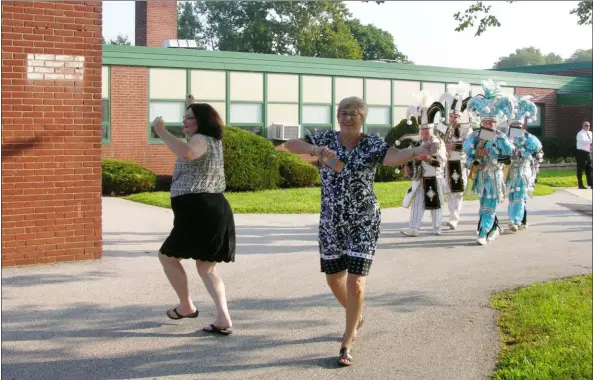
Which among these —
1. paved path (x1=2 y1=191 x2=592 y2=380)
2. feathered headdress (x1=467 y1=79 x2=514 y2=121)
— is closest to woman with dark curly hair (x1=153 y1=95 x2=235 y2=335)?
paved path (x1=2 y1=191 x2=592 y2=380)

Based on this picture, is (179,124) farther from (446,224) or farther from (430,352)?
(430,352)

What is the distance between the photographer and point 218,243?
6160mm

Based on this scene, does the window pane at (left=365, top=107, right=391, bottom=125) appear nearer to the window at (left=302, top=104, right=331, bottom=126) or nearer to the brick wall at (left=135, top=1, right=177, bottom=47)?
the window at (left=302, top=104, right=331, bottom=126)

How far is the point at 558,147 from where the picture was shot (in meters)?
24.4

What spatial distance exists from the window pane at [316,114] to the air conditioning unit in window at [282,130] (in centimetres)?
96

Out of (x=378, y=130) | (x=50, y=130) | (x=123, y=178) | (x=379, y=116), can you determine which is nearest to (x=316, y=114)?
(x=379, y=116)

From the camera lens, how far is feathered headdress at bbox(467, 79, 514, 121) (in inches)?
437

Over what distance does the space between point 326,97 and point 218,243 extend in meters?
19.2

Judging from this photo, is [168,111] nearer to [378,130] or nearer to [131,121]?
[131,121]

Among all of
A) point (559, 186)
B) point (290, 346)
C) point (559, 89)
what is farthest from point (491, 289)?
point (559, 89)

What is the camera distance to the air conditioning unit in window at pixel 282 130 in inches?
923

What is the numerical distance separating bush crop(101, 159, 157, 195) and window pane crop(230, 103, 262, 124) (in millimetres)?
4492

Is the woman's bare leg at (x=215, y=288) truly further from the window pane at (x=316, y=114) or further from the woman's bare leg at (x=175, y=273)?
the window pane at (x=316, y=114)

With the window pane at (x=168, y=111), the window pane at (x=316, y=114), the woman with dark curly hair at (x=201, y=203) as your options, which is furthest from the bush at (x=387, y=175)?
the woman with dark curly hair at (x=201, y=203)
